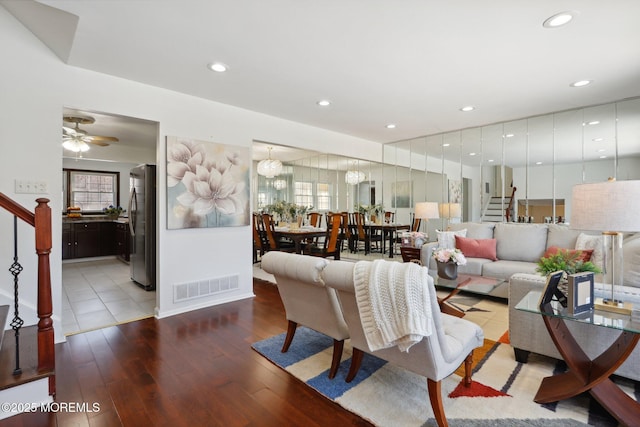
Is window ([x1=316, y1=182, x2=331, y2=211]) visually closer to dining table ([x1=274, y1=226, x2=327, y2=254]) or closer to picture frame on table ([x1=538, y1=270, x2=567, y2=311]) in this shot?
dining table ([x1=274, y1=226, x2=327, y2=254])

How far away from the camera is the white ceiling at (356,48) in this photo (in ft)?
6.77

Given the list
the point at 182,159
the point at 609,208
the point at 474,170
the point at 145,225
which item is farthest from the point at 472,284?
the point at 474,170

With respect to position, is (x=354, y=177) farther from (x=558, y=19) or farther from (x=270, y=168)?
(x=558, y=19)

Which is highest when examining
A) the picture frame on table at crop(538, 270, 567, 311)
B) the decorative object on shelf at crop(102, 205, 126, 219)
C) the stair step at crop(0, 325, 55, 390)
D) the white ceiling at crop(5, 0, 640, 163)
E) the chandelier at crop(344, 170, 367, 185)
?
the white ceiling at crop(5, 0, 640, 163)

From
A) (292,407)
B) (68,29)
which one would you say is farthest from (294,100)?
(292,407)

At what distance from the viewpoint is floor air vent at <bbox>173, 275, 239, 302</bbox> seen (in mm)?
3508

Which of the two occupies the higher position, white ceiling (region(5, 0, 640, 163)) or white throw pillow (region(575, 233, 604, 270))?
white ceiling (region(5, 0, 640, 163))

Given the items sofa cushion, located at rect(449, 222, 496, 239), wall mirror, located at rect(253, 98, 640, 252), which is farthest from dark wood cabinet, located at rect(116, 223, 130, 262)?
sofa cushion, located at rect(449, 222, 496, 239)

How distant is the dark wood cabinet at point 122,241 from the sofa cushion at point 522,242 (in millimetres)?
6773

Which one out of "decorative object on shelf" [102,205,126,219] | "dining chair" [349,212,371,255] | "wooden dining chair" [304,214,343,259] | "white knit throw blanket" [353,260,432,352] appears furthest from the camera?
"decorative object on shelf" [102,205,126,219]

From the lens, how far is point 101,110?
9.81 ft

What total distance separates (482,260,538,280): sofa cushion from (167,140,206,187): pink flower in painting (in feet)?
12.3

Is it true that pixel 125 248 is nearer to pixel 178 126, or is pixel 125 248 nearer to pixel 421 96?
pixel 178 126

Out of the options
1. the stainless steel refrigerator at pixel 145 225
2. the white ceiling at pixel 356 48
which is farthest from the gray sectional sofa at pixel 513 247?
the stainless steel refrigerator at pixel 145 225
